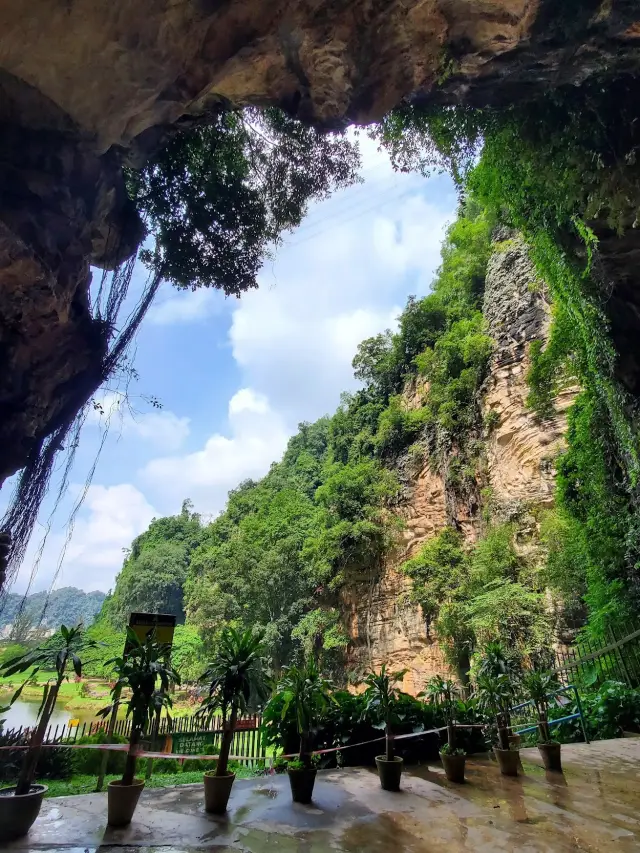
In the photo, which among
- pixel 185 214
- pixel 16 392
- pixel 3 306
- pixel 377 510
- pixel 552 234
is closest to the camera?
pixel 3 306

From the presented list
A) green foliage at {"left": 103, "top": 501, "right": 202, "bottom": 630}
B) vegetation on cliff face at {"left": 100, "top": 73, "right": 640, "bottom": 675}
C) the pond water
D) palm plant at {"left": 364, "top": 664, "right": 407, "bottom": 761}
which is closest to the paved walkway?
palm plant at {"left": 364, "top": 664, "right": 407, "bottom": 761}

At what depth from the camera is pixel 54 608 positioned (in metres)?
71.8

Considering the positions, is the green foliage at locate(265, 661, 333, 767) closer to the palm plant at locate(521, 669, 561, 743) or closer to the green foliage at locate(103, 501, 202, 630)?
the palm plant at locate(521, 669, 561, 743)

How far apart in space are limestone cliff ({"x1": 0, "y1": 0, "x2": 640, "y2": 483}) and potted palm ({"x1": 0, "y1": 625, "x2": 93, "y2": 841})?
366 centimetres

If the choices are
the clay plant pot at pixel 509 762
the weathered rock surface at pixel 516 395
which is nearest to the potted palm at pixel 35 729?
the clay plant pot at pixel 509 762

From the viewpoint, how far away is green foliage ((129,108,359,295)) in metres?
7.73

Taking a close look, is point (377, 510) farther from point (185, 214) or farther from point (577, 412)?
point (185, 214)

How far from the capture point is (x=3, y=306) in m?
5.55

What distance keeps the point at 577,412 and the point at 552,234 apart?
190 inches

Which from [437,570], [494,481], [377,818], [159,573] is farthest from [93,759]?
[159,573]

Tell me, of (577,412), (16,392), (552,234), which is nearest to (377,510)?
(577,412)

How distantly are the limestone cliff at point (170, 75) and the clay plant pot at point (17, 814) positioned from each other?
14.7 feet

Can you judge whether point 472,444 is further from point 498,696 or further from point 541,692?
point 498,696

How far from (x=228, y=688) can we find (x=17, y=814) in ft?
5.45
